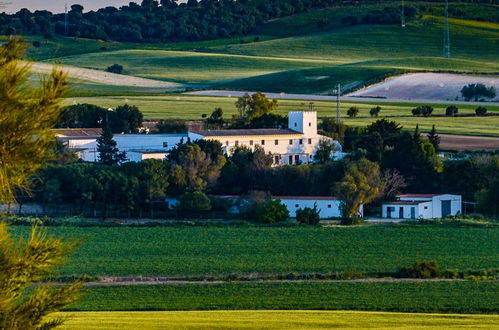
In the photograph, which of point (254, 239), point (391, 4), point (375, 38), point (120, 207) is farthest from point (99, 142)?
point (391, 4)

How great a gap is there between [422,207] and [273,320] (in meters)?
23.0

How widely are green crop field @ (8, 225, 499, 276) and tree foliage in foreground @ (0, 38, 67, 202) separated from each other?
935 inches

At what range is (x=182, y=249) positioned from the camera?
37688 mm

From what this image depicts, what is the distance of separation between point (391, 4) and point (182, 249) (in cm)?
12047

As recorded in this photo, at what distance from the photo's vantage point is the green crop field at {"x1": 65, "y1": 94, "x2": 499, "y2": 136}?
6900cm

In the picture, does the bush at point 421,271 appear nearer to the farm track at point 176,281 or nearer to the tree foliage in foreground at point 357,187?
the farm track at point 176,281

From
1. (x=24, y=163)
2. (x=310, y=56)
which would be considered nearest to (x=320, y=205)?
(x=24, y=163)

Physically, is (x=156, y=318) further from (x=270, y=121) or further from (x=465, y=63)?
(x=465, y=63)

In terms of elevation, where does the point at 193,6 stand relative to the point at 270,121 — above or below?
above

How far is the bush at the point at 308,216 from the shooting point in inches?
1741

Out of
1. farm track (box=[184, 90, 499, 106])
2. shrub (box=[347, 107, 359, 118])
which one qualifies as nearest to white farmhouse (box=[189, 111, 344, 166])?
shrub (box=[347, 107, 359, 118])

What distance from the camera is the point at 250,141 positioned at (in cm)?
5822

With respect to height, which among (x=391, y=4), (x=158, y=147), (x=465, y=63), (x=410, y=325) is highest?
(x=391, y=4)

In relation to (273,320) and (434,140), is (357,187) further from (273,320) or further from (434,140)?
(273,320)
